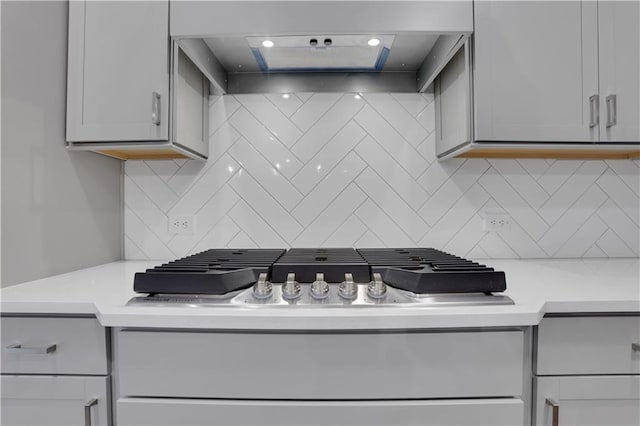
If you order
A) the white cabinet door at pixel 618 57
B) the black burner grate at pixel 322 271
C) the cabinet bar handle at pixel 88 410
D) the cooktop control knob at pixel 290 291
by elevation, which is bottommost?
the cabinet bar handle at pixel 88 410

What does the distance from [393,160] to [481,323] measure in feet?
3.04

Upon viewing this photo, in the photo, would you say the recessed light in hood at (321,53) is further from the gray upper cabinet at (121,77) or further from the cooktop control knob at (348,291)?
the cooktop control knob at (348,291)

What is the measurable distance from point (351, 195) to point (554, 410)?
1.02 metres

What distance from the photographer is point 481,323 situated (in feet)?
2.82

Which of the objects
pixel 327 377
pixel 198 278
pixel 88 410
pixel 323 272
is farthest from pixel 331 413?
pixel 88 410

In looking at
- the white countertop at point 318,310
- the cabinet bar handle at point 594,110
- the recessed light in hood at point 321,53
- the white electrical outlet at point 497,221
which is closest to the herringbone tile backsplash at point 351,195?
the white electrical outlet at point 497,221

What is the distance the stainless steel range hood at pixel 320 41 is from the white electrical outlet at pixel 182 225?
580mm

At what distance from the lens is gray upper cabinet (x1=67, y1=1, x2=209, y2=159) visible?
1.27 meters

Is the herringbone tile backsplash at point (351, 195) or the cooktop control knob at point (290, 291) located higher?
the herringbone tile backsplash at point (351, 195)

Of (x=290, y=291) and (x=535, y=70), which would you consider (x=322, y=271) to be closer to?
(x=290, y=291)

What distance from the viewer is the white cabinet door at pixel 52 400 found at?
92 cm

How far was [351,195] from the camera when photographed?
164cm

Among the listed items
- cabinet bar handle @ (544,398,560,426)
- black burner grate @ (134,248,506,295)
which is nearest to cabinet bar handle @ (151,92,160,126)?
black burner grate @ (134,248,506,295)

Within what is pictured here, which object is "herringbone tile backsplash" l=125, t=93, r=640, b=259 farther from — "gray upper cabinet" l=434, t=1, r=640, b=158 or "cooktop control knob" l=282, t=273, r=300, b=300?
"cooktop control knob" l=282, t=273, r=300, b=300
